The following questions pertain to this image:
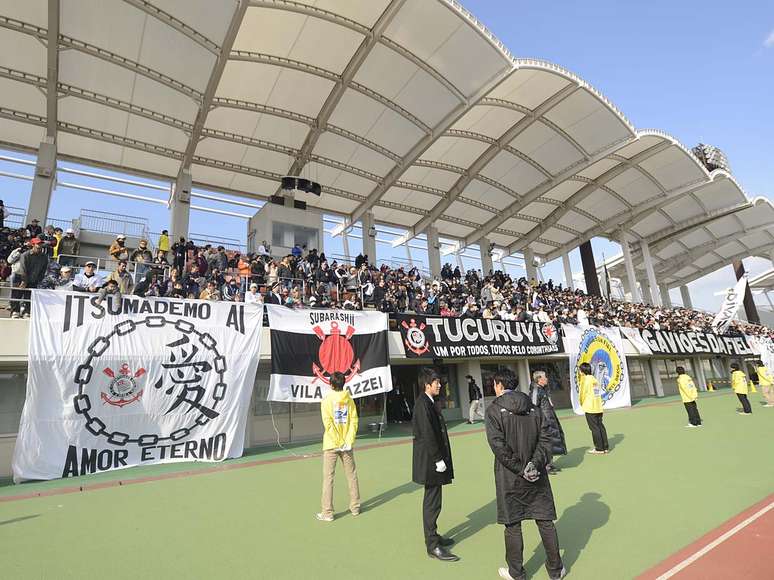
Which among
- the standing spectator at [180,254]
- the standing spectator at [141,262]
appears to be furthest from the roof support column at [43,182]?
the standing spectator at [141,262]

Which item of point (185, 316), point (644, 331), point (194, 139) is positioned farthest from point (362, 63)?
point (644, 331)

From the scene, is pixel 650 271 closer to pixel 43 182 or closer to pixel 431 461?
pixel 431 461

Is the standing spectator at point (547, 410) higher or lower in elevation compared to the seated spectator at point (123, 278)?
lower

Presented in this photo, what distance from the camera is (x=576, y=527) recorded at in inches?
178

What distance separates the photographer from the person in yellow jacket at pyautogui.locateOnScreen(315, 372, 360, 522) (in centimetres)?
501

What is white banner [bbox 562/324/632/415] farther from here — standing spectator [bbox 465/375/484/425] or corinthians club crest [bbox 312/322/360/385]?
corinthians club crest [bbox 312/322/360/385]

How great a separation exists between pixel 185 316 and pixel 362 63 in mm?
12037

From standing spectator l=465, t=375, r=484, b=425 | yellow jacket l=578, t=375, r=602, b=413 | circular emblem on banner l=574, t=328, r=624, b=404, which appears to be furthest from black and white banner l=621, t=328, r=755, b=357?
yellow jacket l=578, t=375, r=602, b=413

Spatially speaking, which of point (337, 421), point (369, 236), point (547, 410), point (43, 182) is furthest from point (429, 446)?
point (369, 236)

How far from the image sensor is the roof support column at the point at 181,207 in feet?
63.6

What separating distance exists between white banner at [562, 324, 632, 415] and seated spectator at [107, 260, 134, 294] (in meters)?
14.8

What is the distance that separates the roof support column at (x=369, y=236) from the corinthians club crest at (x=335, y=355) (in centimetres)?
1381

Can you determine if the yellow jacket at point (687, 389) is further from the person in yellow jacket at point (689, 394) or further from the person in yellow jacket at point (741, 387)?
the person in yellow jacket at point (741, 387)

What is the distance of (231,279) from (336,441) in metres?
7.95
